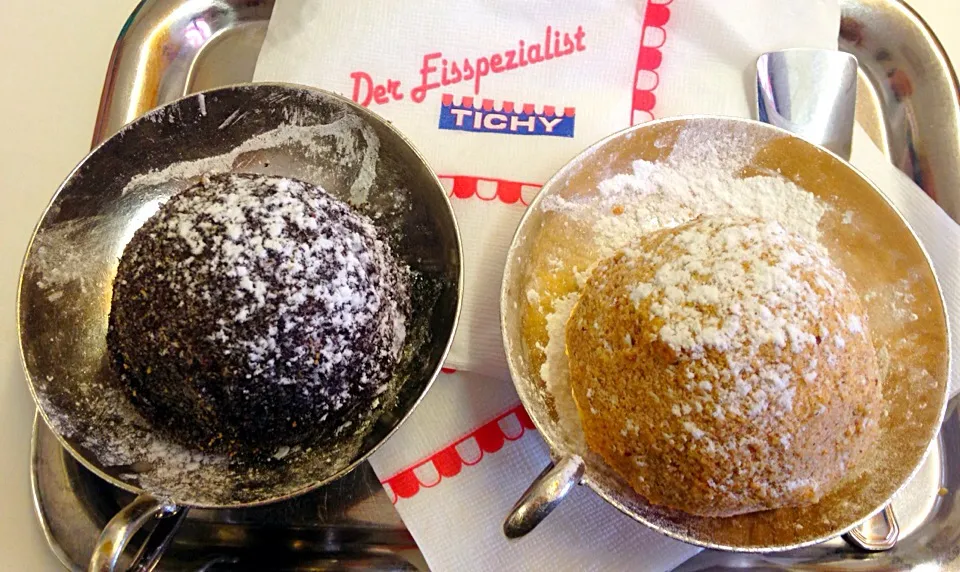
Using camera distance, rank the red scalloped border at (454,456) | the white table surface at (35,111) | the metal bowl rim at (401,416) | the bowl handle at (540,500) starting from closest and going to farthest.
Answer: the bowl handle at (540,500)
the metal bowl rim at (401,416)
the red scalloped border at (454,456)
the white table surface at (35,111)

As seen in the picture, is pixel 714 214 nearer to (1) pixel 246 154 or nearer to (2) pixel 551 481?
(2) pixel 551 481

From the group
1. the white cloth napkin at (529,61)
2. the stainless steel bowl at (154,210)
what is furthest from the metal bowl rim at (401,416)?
the white cloth napkin at (529,61)

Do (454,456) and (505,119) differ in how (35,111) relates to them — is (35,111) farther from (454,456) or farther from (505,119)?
(454,456)

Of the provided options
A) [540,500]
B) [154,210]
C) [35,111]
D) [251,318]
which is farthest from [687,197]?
[35,111]

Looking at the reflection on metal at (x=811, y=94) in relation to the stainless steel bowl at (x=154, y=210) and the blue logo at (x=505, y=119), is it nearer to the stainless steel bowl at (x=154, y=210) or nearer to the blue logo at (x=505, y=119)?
the blue logo at (x=505, y=119)

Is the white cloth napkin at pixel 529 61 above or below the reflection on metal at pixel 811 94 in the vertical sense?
above

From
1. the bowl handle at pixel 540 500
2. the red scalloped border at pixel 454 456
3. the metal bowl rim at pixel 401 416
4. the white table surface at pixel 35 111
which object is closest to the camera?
the bowl handle at pixel 540 500

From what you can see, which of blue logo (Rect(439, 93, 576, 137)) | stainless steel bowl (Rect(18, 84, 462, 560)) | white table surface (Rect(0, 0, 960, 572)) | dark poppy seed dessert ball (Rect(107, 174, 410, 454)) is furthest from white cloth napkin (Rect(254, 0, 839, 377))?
white table surface (Rect(0, 0, 960, 572))
